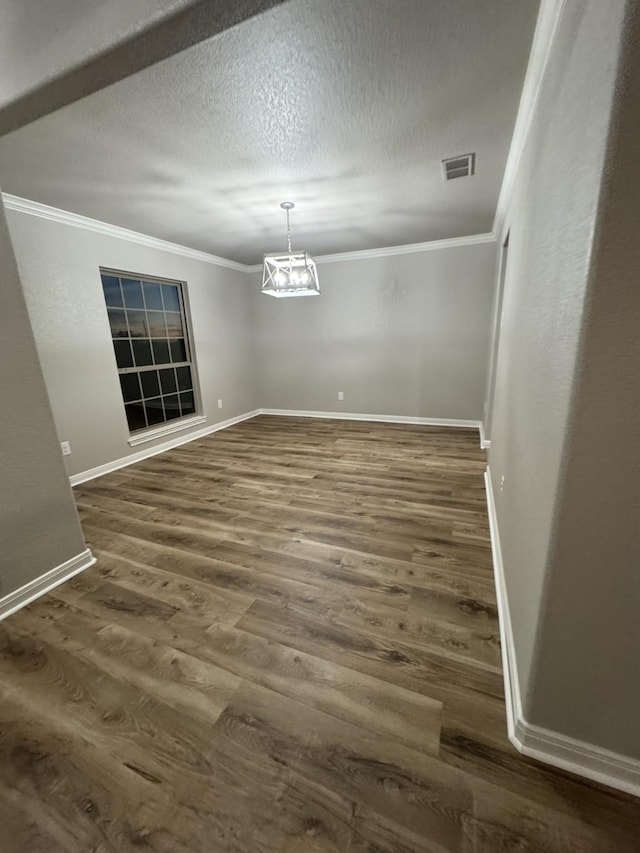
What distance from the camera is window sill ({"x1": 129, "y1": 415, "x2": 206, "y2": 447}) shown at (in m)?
3.96

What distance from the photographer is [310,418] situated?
→ 5.64 m

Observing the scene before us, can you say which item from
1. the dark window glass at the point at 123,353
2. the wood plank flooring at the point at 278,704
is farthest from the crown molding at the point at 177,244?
the wood plank flooring at the point at 278,704

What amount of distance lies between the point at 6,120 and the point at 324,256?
3.99 metres

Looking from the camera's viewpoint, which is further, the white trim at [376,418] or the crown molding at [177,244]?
the white trim at [376,418]

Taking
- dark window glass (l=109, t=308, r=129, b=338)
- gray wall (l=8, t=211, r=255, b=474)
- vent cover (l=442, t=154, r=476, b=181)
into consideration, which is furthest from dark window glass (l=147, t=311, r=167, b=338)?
vent cover (l=442, t=154, r=476, b=181)

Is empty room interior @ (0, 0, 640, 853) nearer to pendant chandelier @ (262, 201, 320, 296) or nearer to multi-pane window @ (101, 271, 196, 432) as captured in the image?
pendant chandelier @ (262, 201, 320, 296)

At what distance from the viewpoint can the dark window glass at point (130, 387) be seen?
3853 millimetres

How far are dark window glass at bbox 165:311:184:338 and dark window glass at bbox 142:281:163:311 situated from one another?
18 centimetres

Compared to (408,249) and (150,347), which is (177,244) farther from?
(408,249)

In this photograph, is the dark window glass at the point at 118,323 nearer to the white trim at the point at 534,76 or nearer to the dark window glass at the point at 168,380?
the dark window glass at the point at 168,380

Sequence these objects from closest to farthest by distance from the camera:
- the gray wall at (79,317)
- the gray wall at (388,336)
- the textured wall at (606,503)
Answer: the textured wall at (606,503) < the gray wall at (79,317) < the gray wall at (388,336)

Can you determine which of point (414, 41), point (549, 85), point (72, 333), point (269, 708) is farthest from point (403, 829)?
point (72, 333)

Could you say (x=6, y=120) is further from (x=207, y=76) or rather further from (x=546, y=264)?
(x=546, y=264)

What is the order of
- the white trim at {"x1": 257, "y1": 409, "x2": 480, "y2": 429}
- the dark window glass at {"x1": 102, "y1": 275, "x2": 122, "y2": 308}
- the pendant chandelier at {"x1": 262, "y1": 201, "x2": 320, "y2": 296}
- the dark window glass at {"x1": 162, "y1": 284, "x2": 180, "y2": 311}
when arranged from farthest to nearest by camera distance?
the white trim at {"x1": 257, "y1": 409, "x2": 480, "y2": 429}
the dark window glass at {"x1": 162, "y1": 284, "x2": 180, "y2": 311}
the dark window glass at {"x1": 102, "y1": 275, "x2": 122, "y2": 308}
the pendant chandelier at {"x1": 262, "y1": 201, "x2": 320, "y2": 296}
